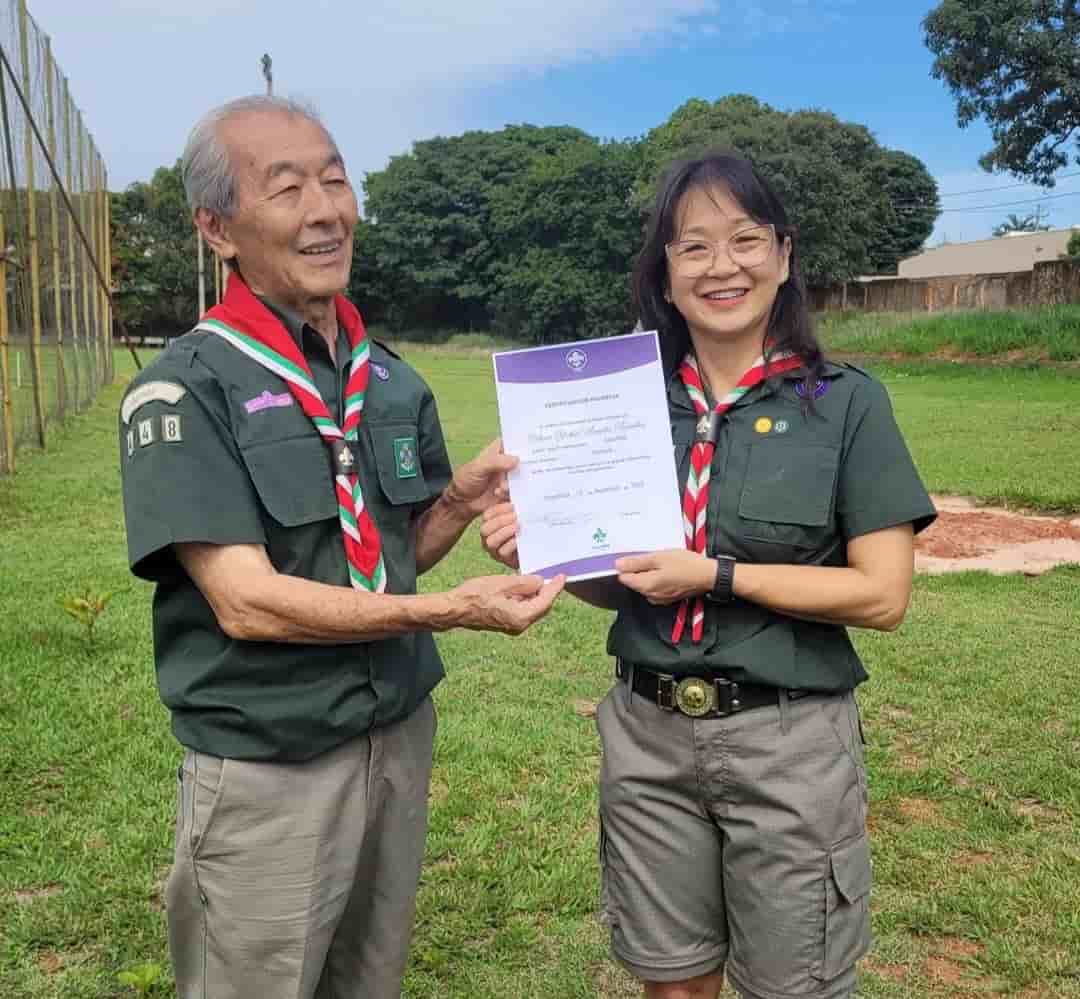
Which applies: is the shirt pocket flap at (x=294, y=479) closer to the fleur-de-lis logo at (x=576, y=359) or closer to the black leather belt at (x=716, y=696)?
the fleur-de-lis logo at (x=576, y=359)

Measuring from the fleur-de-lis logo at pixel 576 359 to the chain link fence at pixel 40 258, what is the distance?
6.28m

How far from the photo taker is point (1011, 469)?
33.7 feet

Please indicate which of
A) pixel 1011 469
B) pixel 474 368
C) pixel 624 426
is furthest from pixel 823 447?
pixel 474 368

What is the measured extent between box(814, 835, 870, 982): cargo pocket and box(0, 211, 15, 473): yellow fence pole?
9.13 m

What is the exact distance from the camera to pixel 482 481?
231cm

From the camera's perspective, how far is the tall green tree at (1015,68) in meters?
26.2

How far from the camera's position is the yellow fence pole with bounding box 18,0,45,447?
11094 mm

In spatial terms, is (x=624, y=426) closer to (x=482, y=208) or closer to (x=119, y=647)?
(x=119, y=647)

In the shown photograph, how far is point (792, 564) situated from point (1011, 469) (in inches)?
356

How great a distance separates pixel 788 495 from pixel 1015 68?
96.4 feet

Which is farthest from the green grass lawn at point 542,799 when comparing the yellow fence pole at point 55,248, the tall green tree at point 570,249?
the tall green tree at point 570,249

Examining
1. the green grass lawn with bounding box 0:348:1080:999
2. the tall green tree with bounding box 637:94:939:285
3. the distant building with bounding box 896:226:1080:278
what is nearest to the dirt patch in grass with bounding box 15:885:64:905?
the green grass lawn with bounding box 0:348:1080:999

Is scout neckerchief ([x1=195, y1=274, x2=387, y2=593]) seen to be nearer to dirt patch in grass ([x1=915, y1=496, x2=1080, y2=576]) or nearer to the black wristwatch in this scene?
the black wristwatch

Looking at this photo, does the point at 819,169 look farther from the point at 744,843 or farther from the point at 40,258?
the point at 744,843
